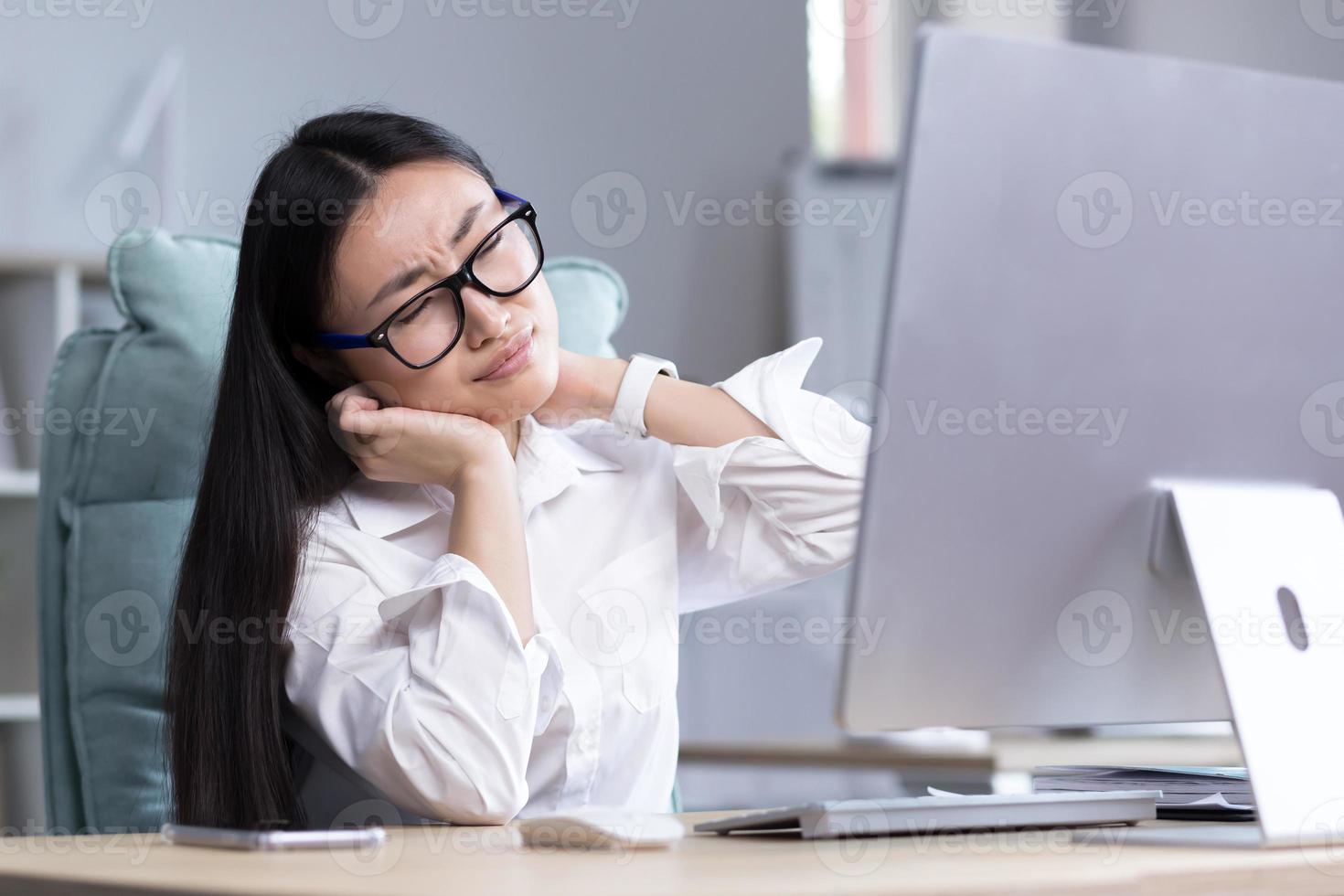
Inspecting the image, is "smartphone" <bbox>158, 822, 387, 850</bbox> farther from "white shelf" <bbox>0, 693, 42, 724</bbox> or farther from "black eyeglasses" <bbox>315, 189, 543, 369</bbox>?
"white shelf" <bbox>0, 693, 42, 724</bbox>

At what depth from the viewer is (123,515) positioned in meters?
1.36

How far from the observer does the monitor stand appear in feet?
2.31

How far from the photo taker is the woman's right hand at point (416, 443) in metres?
1.14

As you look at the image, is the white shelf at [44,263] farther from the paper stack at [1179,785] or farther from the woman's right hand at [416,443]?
the paper stack at [1179,785]

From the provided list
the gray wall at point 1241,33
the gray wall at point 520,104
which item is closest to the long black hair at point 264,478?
the gray wall at point 520,104

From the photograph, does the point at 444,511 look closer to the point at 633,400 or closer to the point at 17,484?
the point at 633,400

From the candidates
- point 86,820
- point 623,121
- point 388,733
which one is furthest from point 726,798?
point 388,733

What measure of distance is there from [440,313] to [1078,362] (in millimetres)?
634

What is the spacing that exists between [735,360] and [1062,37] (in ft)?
4.07

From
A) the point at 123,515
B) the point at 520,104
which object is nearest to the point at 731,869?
the point at 123,515

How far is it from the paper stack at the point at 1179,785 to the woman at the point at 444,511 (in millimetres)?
390

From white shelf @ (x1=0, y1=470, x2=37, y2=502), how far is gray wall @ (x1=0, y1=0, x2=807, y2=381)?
0.47 meters

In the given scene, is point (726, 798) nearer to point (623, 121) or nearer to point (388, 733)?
point (623, 121)

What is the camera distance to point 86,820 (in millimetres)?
1348
